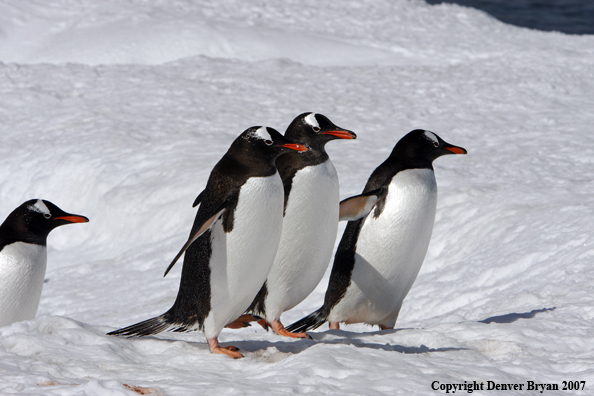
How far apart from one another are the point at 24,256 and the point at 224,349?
157 cm

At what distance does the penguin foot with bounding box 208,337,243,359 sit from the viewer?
244cm

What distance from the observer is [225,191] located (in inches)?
101

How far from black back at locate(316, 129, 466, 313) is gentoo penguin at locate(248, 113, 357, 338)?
24cm

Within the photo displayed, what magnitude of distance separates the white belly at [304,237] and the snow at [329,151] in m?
0.24

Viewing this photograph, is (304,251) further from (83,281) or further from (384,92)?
(384,92)

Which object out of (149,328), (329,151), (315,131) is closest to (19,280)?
(149,328)

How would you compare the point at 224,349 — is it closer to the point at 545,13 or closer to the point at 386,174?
the point at 386,174

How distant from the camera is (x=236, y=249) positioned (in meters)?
2.54

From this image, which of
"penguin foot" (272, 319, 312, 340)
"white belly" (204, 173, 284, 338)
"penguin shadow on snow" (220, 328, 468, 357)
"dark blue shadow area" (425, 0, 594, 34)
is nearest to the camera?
"white belly" (204, 173, 284, 338)

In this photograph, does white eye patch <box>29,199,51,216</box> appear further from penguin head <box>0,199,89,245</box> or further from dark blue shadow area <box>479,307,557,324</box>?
dark blue shadow area <box>479,307,557,324</box>

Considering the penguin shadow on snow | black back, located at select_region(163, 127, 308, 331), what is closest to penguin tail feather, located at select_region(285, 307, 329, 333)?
the penguin shadow on snow

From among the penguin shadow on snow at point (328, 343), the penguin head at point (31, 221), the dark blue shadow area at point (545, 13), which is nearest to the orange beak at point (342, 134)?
the penguin shadow on snow at point (328, 343)

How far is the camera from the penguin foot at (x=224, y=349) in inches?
96.1

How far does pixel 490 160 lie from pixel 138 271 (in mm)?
3140
